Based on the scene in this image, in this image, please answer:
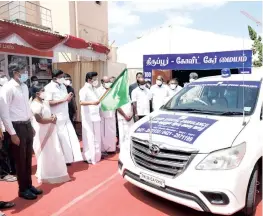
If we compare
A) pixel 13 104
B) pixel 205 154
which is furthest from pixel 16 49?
pixel 205 154

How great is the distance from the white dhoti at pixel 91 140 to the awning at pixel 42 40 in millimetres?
2370

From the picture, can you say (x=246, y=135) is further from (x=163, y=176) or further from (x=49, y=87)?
(x=49, y=87)

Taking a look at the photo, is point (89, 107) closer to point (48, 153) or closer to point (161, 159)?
point (48, 153)

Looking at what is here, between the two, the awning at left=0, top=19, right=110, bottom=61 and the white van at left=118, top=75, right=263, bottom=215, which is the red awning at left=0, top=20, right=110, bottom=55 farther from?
the white van at left=118, top=75, right=263, bottom=215

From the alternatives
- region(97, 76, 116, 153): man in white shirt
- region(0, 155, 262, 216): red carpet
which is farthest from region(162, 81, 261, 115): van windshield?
region(97, 76, 116, 153): man in white shirt

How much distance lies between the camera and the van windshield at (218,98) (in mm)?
3783

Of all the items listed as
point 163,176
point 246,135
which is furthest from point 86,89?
point 246,135

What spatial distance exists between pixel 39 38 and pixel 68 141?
289cm

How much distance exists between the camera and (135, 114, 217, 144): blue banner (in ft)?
10.5

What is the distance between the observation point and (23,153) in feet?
12.8

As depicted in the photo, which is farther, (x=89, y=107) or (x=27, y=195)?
(x=89, y=107)

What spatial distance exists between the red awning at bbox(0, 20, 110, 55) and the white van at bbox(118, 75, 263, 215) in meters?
3.73

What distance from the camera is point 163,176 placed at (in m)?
3.19

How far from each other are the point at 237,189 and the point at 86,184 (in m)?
2.44
